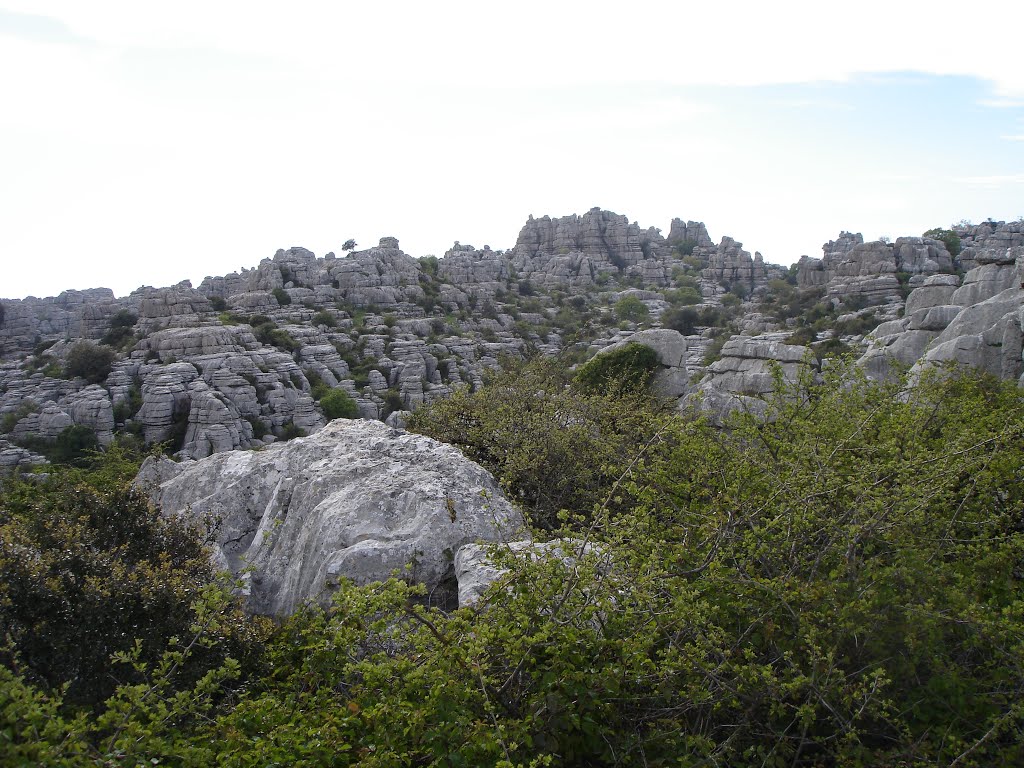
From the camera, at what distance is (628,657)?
12.4 ft

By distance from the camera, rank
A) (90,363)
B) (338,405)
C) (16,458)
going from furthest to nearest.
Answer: (90,363) < (338,405) < (16,458)

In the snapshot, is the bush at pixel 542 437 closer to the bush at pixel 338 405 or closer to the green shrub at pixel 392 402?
the bush at pixel 338 405

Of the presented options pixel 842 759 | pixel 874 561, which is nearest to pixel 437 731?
pixel 842 759

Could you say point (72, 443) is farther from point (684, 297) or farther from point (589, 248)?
point (589, 248)

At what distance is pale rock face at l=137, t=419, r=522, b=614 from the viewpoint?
588cm

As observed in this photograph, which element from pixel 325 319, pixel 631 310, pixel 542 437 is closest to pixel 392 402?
pixel 325 319

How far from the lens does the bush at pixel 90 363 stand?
4469cm

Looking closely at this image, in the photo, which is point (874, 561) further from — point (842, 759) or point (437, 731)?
point (437, 731)

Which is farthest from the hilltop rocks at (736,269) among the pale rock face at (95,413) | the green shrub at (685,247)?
the pale rock face at (95,413)

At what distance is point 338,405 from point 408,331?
58.3 ft

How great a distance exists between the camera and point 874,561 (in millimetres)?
4098

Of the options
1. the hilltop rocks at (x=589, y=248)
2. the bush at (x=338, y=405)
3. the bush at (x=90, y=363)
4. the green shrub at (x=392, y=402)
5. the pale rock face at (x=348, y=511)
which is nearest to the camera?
the pale rock face at (x=348, y=511)

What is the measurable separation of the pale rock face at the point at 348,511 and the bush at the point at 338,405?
1411 inches

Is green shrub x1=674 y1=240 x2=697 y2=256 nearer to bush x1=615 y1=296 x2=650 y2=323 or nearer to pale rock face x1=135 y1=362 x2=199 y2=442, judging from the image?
bush x1=615 y1=296 x2=650 y2=323
